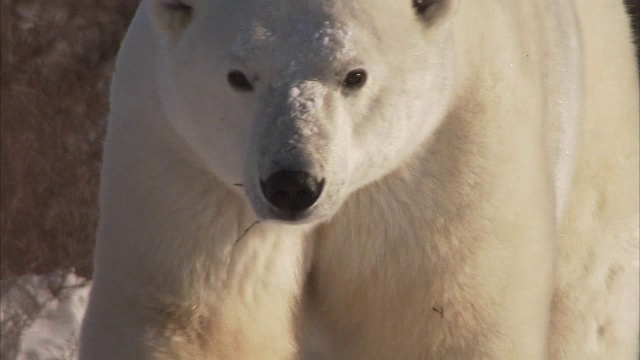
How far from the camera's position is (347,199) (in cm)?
339

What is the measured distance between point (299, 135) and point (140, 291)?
77 centimetres

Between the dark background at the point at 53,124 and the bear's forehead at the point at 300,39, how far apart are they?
3897 millimetres

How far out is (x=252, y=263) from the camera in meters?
3.40

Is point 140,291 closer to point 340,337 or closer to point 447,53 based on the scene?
point 340,337

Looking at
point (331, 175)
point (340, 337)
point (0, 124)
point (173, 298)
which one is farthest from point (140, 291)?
point (0, 124)

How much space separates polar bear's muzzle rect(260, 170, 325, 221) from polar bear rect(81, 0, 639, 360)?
0.06 meters

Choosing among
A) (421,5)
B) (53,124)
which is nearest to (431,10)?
(421,5)

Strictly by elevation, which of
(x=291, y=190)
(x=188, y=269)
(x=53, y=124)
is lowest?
(x=53, y=124)

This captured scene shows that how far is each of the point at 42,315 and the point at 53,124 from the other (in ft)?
4.14

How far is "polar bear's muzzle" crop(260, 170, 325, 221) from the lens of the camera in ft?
9.10

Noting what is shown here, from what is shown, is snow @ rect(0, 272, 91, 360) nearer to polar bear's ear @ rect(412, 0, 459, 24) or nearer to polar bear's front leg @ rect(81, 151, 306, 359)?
polar bear's front leg @ rect(81, 151, 306, 359)

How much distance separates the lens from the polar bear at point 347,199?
9.77 feet

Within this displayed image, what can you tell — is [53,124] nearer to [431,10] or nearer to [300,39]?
[431,10]

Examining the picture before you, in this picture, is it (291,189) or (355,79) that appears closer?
(291,189)
